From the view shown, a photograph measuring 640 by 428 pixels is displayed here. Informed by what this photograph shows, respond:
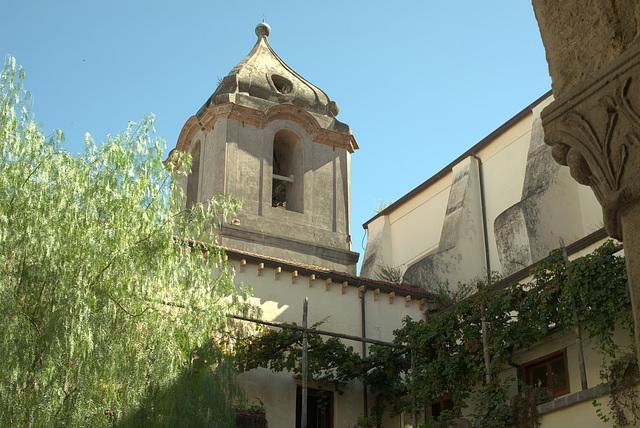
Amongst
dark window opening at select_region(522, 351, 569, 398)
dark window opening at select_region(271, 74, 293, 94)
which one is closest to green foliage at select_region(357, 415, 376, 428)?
dark window opening at select_region(522, 351, 569, 398)

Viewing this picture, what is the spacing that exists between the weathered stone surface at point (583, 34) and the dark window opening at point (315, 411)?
13403 mm

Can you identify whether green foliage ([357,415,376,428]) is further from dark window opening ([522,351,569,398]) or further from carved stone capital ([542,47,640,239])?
carved stone capital ([542,47,640,239])

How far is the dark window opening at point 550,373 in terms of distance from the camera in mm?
13204

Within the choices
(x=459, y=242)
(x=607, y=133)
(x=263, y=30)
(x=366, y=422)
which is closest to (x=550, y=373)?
(x=366, y=422)

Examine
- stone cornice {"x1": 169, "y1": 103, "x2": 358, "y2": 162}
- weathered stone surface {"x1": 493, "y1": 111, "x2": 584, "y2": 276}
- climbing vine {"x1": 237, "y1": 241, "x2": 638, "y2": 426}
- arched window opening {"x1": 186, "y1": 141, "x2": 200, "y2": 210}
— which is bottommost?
climbing vine {"x1": 237, "y1": 241, "x2": 638, "y2": 426}

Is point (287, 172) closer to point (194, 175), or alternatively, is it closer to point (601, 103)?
point (194, 175)

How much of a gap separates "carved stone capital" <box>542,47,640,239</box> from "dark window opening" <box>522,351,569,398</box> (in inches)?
420

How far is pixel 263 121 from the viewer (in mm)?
22859

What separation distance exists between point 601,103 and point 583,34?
1.25 feet

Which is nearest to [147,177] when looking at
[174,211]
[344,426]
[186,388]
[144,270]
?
[174,211]

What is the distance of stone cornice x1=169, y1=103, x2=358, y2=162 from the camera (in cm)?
2264

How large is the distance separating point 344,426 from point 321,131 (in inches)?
400

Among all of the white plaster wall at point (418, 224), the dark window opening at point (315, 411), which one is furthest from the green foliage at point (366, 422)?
the white plaster wall at point (418, 224)

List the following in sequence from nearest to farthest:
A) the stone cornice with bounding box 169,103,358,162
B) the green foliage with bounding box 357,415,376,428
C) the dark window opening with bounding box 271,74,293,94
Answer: the green foliage with bounding box 357,415,376,428, the stone cornice with bounding box 169,103,358,162, the dark window opening with bounding box 271,74,293,94
